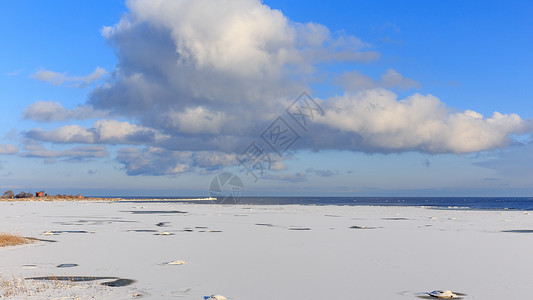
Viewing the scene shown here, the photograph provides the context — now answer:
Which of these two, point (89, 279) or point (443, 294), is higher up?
point (443, 294)

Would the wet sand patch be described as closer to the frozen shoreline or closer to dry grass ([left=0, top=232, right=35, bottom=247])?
the frozen shoreline

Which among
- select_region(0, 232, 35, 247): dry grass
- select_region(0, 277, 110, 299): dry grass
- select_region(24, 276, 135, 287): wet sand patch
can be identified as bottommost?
select_region(24, 276, 135, 287): wet sand patch

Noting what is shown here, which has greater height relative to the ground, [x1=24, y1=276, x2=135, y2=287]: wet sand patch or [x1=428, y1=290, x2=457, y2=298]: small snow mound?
[x1=428, y1=290, x2=457, y2=298]: small snow mound

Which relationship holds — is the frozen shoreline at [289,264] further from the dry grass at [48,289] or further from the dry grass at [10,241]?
the dry grass at [10,241]

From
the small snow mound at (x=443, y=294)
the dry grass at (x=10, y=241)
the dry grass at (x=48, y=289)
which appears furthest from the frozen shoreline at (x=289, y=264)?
the dry grass at (x=10, y=241)

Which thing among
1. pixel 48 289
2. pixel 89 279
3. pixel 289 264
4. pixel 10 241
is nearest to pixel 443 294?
pixel 289 264

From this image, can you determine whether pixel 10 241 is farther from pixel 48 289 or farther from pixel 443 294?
pixel 443 294

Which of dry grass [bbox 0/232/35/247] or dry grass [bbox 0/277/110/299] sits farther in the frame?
dry grass [bbox 0/232/35/247]

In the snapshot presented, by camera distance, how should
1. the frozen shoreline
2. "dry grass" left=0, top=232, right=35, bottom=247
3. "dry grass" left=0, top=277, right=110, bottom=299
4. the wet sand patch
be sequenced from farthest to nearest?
"dry grass" left=0, top=232, right=35, bottom=247 → the wet sand patch → the frozen shoreline → "dry grass" left=0, top=277, right=110, bottom=299

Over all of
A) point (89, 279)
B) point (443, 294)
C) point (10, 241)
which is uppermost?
point (10, 241)

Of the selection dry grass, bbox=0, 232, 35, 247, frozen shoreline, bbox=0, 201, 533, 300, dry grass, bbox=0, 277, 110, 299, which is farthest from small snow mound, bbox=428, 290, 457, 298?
dry grass, bbox=0, 232, 35, 247

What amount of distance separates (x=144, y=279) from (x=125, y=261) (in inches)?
166

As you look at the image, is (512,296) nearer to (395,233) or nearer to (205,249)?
(205,249)

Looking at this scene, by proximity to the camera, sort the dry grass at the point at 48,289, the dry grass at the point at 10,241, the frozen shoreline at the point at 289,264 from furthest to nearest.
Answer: the dry grass at the point at 10,241 < the frozen shoreline at the point at 289,264 < the dry grass at the point at 48,289
